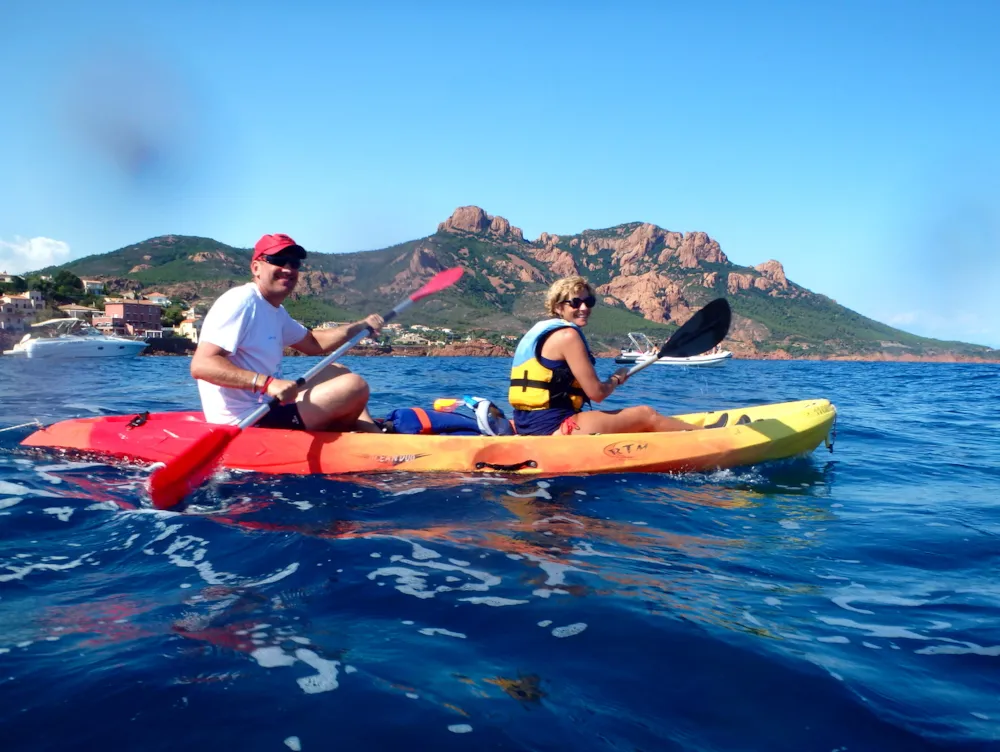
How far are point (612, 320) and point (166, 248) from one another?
70.7 m

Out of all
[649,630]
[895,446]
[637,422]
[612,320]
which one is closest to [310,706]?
[649,630]

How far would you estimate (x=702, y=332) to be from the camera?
21.8 ft

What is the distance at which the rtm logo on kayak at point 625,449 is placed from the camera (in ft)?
17.2

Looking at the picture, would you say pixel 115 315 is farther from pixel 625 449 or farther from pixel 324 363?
pixel 625 449

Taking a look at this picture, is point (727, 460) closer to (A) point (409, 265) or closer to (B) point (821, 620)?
(B) point (821, 620)

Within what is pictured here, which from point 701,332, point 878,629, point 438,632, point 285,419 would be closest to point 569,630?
point 438,632

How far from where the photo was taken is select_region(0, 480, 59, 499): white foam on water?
422 cm

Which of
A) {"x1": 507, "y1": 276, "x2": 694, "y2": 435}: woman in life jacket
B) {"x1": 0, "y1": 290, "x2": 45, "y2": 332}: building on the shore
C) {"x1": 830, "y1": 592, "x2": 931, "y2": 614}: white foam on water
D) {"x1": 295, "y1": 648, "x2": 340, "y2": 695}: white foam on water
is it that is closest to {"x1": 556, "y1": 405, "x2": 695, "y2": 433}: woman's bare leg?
{"x1": 507, "y1": 276, "x2": 694, "y2": 435}: woman in life jacket

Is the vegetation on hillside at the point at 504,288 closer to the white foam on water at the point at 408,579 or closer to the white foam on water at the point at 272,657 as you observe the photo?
the white foam on water at the point at 408,579

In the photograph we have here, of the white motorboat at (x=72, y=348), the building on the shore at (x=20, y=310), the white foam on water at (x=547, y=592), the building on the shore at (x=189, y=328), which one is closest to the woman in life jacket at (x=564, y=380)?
the white foam on water at (x=547, y=592)

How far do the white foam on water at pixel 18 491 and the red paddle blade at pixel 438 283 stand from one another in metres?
3.41

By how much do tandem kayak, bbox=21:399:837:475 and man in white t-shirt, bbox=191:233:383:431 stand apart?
201 millimetres

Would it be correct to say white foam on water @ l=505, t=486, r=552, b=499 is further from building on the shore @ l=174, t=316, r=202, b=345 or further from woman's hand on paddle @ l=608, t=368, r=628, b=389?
building on the shore @ l=174, t=316, r=202, b=345

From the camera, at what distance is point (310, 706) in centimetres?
189
